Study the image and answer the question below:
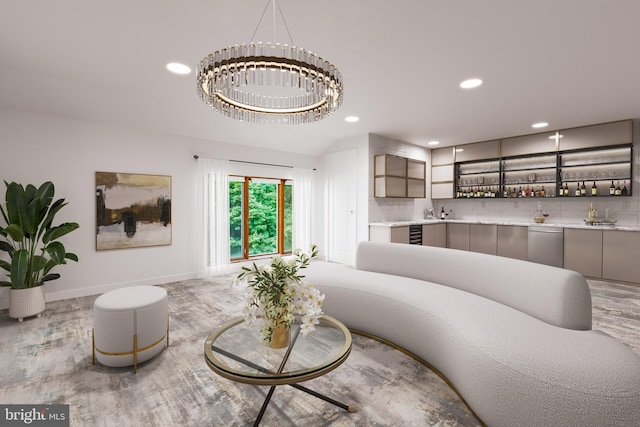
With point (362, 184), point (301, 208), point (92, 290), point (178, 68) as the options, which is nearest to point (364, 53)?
point (178, 68)

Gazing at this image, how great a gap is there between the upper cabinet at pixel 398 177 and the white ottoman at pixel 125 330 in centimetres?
422

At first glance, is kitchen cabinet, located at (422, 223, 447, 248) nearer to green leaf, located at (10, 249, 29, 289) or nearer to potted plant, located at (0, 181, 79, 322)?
potted plant, located at (0, 181, 79, 322)

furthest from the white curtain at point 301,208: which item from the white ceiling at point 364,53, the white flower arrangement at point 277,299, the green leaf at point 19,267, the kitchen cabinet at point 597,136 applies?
the kitchen cabinet at point 597,136

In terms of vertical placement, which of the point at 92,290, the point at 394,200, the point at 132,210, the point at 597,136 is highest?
the point at 597,136

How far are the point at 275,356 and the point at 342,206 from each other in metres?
4.64

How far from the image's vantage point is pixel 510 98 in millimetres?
3762

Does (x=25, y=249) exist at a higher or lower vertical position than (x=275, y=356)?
Result: higher

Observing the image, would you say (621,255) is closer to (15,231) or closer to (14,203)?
(15,231)

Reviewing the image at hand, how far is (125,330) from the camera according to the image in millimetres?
2188

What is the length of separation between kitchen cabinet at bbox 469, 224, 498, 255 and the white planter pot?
7096 mm

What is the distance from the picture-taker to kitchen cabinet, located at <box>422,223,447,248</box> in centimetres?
610

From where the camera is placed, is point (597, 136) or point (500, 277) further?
point (597, 136)

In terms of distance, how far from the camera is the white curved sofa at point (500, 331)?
132 centimetres

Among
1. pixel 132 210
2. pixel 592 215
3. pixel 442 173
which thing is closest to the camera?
pixel 132 210
